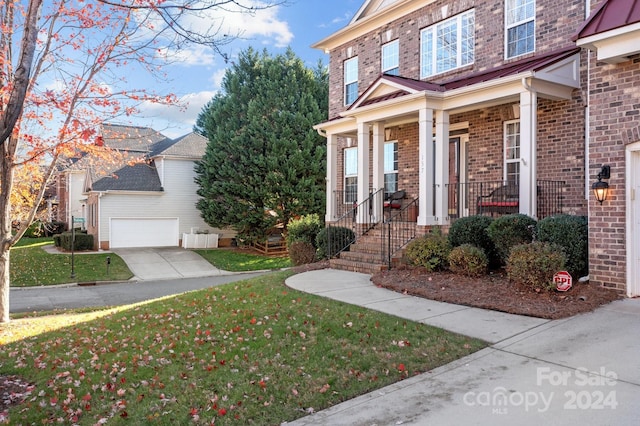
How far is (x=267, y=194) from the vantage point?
77.5 feet

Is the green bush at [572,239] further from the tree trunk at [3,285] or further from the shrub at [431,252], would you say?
the tree trunk at [3,285]

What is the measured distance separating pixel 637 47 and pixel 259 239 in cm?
1981

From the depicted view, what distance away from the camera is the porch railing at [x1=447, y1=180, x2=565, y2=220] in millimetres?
10422

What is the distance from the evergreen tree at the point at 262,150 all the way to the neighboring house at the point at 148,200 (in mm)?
1876

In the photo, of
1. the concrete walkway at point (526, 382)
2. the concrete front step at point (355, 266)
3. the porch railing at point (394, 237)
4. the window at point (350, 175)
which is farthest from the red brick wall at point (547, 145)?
the concrete walkway at point (526, 382)

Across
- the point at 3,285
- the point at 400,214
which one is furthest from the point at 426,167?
the point at 3,285

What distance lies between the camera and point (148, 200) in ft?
85.4

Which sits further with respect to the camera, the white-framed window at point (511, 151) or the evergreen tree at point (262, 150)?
the evergreen tree at point (262, 150)

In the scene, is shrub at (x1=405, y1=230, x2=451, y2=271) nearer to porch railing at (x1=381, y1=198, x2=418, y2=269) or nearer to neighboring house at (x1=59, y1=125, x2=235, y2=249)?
porch railing at (x1=381, y1=198, x2=418, y2=269)

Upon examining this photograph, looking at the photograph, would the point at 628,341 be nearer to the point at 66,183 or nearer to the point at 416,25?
the point at 416,25

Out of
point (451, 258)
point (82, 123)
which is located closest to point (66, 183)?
point (82, 123)

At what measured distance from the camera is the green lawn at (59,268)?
56.7ft

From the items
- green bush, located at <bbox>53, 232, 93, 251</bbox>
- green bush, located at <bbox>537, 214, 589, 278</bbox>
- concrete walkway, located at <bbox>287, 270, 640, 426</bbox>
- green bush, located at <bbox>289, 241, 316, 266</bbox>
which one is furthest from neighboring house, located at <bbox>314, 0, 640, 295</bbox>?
green bush, located at <bbox>53, 232, 93, 251</bbox>

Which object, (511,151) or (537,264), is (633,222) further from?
(511,151)
